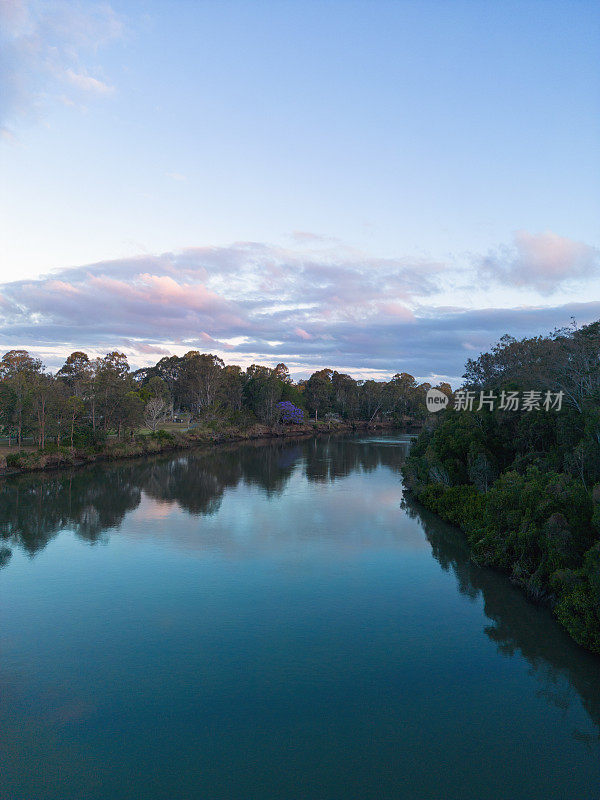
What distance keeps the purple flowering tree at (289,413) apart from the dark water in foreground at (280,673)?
6291cm

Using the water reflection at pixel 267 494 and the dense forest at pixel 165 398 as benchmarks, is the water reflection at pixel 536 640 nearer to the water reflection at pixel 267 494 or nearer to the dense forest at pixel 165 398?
the water reflection at pixel 267 494

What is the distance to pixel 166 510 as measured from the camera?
30.7m

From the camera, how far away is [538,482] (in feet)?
58.3

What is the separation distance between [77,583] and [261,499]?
54.7 feet

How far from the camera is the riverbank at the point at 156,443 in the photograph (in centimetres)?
4000

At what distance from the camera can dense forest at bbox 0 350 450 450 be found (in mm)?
43425

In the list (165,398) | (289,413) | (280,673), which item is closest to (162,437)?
(165,398)

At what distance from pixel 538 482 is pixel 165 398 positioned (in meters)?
62.7

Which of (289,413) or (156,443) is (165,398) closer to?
(156,443)

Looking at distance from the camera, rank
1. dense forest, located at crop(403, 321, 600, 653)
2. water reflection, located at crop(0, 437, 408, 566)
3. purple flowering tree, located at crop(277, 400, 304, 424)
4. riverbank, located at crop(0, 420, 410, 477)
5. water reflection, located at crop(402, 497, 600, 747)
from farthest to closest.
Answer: purple flowering tree, located at crop(277, 400, 304, 424)
riverbank, located at crop(0, 420, 410, 477)
water reflection, located at crop(0, 437, 408, 566)
dense forest, located at crop(403, 321, 600, 653)
water reflection, located at crop(402, 497, 600, 747)

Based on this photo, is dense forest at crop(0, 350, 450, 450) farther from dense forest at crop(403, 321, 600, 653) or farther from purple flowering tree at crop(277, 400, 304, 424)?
dense forest at crop(403, 321, 600, 653)

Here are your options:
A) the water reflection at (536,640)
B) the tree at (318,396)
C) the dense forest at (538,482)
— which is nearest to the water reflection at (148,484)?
the dense forest at (538,482)

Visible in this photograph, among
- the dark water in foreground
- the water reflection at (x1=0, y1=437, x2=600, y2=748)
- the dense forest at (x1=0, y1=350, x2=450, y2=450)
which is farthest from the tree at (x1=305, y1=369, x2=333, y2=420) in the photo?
the dark water in foreground

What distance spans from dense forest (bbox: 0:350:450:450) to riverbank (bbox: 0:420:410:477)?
4.02 ft
